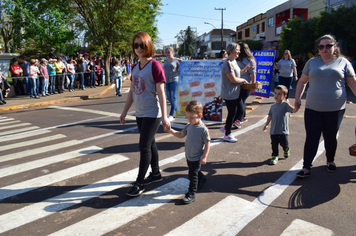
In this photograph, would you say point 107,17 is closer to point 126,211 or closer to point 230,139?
point 230,139

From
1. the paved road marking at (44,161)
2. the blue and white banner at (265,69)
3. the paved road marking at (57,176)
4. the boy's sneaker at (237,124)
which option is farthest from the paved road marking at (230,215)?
the blue and white banner at (265,69)

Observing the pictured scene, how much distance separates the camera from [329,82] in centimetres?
388

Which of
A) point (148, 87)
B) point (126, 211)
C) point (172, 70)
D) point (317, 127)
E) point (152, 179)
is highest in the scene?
point (172, 70)

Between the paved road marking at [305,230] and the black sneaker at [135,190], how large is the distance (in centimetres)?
176

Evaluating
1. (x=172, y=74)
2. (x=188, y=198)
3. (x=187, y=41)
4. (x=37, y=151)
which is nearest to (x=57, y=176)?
(x=37, y=151)

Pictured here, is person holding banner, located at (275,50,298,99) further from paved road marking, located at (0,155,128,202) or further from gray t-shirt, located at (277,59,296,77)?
paved road marking, located at (0,155,128,202)

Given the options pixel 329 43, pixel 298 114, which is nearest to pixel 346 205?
pixel 329 43

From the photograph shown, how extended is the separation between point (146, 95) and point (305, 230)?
2307 mm

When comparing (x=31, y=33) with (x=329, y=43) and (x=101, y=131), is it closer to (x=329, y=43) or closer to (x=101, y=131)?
(x=101, y=131)

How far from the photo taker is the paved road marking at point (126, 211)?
2.98 metres

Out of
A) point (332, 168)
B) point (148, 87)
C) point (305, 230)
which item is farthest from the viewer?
point (332, 168)

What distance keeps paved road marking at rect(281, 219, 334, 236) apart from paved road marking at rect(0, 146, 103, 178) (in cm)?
386

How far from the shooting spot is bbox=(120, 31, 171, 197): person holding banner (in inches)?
142

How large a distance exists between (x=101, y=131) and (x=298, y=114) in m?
5.61
